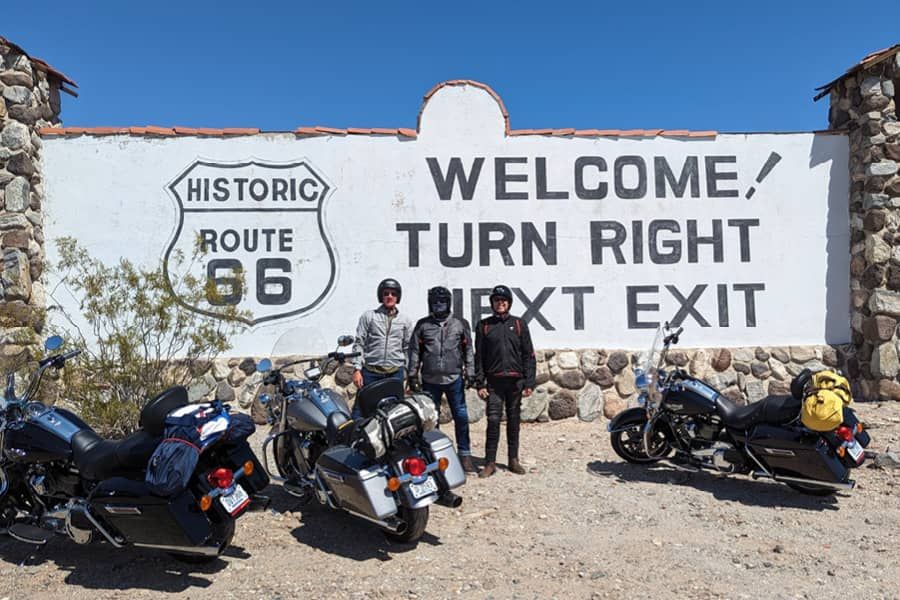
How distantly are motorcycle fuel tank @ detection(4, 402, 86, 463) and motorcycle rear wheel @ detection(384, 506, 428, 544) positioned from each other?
80.6 inches

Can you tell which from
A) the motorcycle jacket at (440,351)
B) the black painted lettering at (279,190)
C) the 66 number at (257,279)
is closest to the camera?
the motorcycle jacket at (440,351)

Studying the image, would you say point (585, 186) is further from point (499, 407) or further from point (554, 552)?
point (554, 552)

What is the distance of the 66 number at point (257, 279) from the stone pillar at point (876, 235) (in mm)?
7056

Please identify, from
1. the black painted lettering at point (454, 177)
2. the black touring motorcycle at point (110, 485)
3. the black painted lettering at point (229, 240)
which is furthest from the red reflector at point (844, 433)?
the black painted lettering at point (229, 240)

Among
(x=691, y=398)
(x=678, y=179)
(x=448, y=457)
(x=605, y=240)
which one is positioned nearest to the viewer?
(x=448, y=457)

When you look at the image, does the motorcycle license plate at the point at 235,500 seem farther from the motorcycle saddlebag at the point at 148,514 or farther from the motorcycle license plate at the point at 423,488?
the motorcycle license plate at the point at 423,488

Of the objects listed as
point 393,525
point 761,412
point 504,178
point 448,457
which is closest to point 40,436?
point 393,525

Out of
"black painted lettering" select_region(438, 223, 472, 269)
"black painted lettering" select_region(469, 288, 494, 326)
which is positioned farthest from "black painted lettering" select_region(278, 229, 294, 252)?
"black painted lettering" select_region(469, 288, 494, 326)

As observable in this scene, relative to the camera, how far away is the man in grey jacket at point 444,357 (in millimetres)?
6445

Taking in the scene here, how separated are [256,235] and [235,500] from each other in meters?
5.22

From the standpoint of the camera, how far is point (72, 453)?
4422 millimetres

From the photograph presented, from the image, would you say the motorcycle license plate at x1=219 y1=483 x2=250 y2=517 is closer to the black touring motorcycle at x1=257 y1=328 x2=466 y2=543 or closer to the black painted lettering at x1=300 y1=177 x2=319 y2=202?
the black touring motorcycle at x1=257 y1=328 x2=466 y2=543

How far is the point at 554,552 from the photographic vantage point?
459 centimetres

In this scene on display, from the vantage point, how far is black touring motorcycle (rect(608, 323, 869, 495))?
5344 mm
